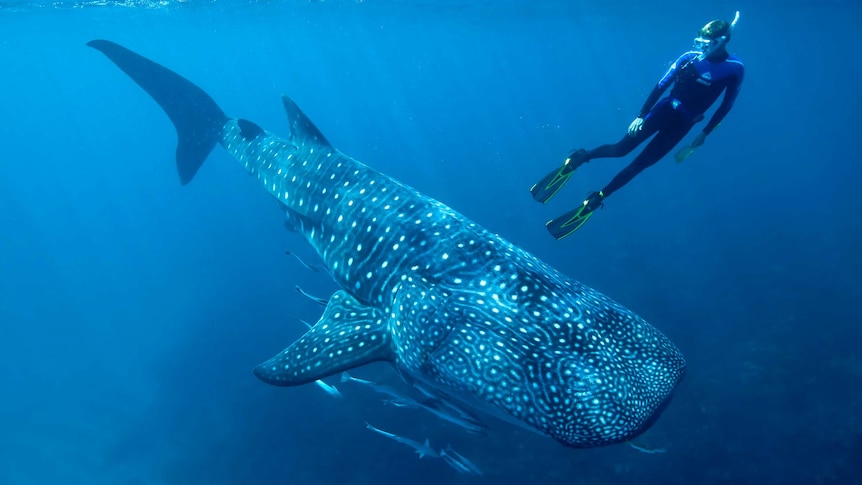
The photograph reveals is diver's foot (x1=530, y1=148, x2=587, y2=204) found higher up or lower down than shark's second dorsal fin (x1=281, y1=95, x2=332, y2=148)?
higher up

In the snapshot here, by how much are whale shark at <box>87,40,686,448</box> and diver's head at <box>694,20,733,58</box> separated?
14.6 feet

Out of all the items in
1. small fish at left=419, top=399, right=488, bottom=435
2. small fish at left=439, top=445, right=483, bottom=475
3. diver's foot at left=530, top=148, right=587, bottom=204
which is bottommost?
small fish at left=439, top=445, right=483, bottom=475

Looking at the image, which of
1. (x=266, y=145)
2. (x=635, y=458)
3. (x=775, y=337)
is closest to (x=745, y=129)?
(x=775, y=337)

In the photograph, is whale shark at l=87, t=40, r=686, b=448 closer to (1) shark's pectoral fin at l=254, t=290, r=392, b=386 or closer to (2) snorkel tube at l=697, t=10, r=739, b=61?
(1) shark's pectoral fin at l=254, t=290, r=392, b=386

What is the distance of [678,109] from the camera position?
25.6ft

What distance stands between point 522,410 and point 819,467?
342 inches

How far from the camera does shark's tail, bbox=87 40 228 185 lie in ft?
32.8

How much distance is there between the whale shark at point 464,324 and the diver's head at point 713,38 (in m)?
Answer: 4.46

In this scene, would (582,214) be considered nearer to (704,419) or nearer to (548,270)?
(548,270)

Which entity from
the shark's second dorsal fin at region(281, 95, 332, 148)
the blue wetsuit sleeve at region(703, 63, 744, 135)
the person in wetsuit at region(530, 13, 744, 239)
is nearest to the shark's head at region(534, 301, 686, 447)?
the person in wetsuit at region(530, 13, 744, 239)

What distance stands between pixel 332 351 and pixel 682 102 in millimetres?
6675

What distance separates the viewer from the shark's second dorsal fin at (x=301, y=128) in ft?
25.7

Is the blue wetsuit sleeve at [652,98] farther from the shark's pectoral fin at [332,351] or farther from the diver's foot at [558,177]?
the shark's pectoral fin at [332,351]

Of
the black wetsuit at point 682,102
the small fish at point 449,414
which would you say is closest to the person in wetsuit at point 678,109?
the black wetsuit at point 682,102
